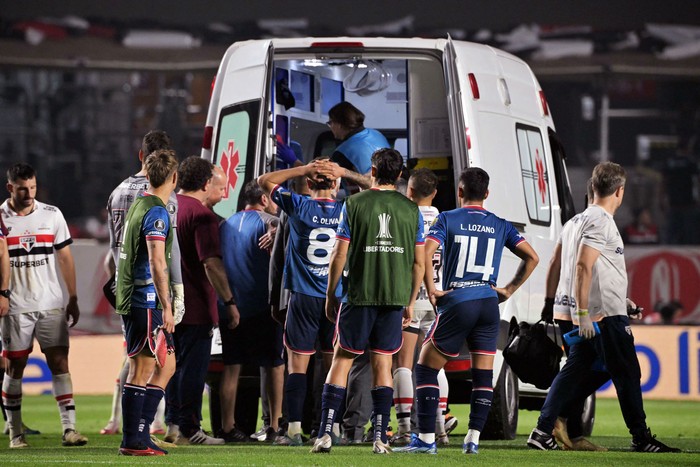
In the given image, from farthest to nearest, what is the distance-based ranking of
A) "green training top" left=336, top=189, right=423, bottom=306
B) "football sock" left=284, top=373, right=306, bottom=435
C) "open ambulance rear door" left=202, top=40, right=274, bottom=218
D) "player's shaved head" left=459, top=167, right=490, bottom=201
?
"open ambulance rear door" left=202, top=40, right=274, bottom=218, "football sock" left=284, top=373, right=306, bottom=435, "player's shaved head" left=459, top=167, right=490, bottom=201, "green training top" left=336, top=189, right=423, bottom=306

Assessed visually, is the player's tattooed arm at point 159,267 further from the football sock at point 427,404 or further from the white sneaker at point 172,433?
the football sock at point 427,404

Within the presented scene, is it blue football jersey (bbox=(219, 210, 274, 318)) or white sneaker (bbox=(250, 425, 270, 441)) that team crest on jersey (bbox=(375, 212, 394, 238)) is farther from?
white sneaker (bbox=(250, 425, 270, 441))

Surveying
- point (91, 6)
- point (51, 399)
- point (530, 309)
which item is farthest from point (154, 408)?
point (91, 6)

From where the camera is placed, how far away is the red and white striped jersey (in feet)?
27.4

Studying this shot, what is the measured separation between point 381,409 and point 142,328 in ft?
4.58

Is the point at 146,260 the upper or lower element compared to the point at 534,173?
lower

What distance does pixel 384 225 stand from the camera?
23.4 ft

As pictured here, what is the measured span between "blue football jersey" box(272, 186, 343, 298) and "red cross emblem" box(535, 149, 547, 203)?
213 cm

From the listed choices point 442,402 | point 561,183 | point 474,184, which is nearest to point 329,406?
point 442,402

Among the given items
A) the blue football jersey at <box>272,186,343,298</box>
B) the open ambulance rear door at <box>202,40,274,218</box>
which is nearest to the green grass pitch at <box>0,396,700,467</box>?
the blue football jersey at <box>272,186,343,298</box>

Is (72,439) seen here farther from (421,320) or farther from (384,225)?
(384,225)

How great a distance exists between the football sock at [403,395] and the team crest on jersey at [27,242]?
2.53 meters

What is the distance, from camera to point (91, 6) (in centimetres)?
2272

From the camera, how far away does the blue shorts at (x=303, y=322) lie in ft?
25.4
